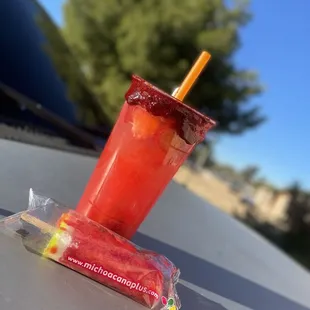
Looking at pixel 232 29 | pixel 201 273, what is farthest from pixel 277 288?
pixel 232 29

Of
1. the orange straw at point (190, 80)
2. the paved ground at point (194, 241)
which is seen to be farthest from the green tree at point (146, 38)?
the orange straw at point (190, 80)

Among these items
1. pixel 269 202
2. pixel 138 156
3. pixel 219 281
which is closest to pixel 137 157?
pixel 138 156

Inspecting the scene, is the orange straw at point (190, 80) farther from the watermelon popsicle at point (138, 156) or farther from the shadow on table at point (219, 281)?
the shadow on table at point (219, 281)

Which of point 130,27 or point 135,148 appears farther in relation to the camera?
point 130,27

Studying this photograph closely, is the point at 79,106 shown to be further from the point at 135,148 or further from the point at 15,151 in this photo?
the point at 135,148

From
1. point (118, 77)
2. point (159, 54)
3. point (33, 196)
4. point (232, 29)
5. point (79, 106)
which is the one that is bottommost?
point (33, 196)

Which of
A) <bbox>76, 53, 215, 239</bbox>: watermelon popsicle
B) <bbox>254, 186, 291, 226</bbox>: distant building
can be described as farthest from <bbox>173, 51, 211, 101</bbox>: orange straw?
<bbox>254, 186, 291, 226</bbox>: distant building

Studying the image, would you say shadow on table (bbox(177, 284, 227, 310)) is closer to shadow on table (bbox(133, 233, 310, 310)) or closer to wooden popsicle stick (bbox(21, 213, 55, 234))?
shadow on table (bbox(133, 233, 310, 310))
